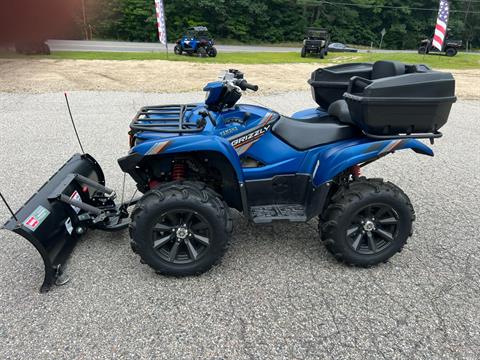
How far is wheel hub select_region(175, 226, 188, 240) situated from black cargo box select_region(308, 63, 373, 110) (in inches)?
79.7

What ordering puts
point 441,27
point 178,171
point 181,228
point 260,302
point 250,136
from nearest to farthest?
1. point 260,302
2. point 181,228
3. point 250,136
4. point 178,171
5. point 441,27

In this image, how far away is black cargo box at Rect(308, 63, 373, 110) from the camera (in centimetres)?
387

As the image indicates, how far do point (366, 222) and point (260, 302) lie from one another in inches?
43.4

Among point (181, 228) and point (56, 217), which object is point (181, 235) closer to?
point (181, 228)

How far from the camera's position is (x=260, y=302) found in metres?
2.86

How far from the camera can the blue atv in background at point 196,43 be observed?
64.8ft

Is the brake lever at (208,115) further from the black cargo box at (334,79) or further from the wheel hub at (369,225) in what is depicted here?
the wheel hub at (369,225)

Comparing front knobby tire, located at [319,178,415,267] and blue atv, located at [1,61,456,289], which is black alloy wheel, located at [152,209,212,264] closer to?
blue atv, located at [1,61,456,289]

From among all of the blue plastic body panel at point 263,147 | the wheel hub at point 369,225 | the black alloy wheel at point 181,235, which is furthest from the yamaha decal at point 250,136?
the wheel hub at point 369,225

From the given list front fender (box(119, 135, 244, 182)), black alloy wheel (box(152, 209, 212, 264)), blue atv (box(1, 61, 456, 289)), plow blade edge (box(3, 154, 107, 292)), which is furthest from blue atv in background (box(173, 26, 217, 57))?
black alloy wheel (box(152, 209, 212, 264))

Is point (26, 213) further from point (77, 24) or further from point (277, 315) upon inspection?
point (77, 24)

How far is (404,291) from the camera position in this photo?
9.77ft

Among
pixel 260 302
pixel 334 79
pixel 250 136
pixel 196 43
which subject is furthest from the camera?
pixel 196 43

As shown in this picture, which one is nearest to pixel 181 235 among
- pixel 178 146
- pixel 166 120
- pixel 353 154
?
pixel 178 146
